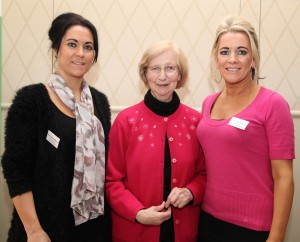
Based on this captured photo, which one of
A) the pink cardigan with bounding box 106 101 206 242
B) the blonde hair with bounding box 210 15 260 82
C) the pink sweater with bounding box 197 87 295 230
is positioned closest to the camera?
the pink sweater with bounding box 197 87 295 230

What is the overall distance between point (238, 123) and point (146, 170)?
51cm

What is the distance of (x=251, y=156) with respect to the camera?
1519 mm

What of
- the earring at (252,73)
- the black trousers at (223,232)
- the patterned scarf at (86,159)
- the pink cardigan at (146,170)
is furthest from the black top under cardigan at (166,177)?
the earring at (252,73)

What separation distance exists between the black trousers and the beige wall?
1222 millimetres

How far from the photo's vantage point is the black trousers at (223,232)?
1.53 metres

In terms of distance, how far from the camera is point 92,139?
5.42 feet

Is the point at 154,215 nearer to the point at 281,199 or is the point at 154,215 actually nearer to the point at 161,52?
the point at 281,199

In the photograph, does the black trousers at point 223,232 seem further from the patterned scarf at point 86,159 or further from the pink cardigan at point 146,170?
the patterned scarf at point 86,159

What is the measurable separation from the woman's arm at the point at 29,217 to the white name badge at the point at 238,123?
3.22ft

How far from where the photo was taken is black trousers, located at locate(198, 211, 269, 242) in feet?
5.02

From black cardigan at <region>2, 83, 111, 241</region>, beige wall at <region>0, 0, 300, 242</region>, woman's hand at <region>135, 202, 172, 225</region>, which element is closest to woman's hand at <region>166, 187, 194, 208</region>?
woman's hand at <region>135, 202, 172, 225</region>

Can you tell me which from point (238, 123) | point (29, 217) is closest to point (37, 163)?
point (29, 217)

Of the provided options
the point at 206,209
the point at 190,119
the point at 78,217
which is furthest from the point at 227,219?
the point at 78,217

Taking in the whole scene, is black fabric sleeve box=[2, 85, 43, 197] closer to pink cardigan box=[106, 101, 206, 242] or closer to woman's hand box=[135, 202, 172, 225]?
pink cardigan box=[106, 101, 206, 242]
